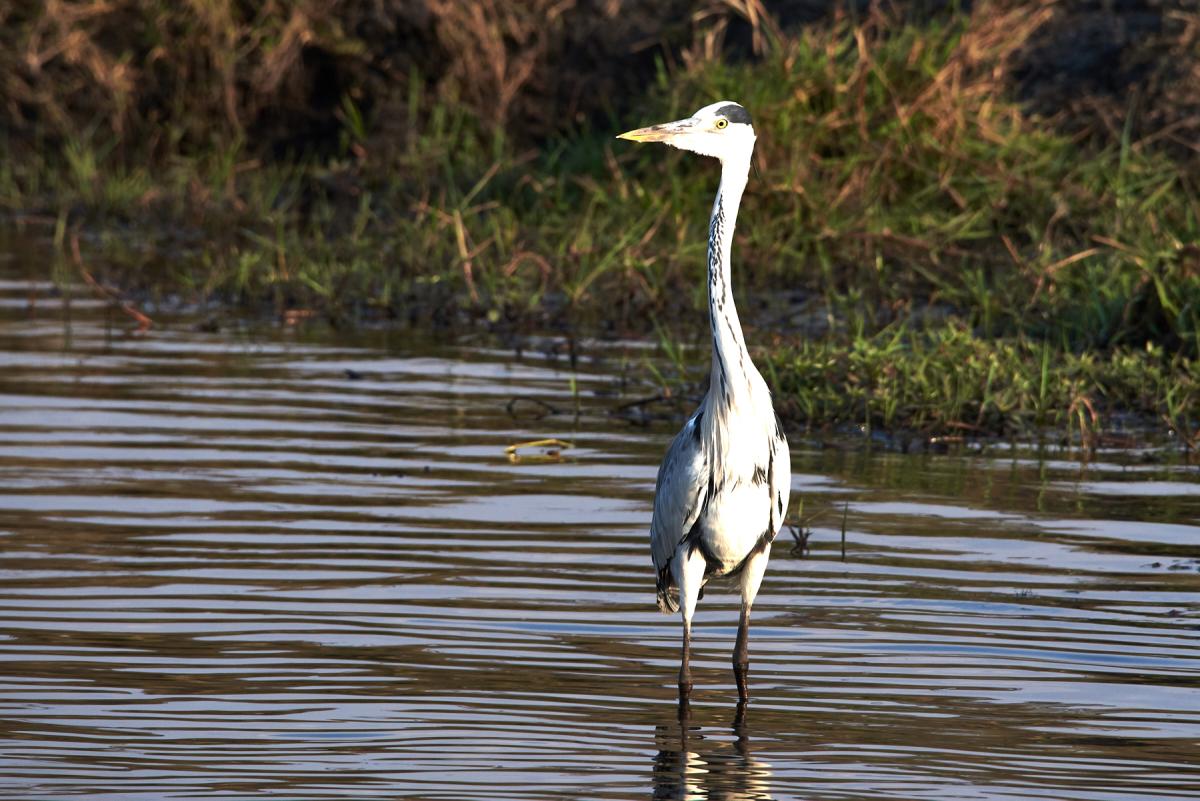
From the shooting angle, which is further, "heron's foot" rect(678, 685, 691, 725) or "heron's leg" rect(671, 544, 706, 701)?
"heron's leg" rect(671, 544, 706, 701)

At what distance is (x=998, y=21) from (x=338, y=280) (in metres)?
4.15

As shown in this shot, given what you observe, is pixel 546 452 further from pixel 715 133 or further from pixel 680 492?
pixel 680 492

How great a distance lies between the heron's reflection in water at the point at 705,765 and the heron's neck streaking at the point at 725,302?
0.86m

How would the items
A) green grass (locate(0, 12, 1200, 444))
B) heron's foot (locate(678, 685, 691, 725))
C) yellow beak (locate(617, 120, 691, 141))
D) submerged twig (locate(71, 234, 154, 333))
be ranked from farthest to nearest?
submerged twig (locate(71, 234, 154, 333)), green grass (locate(0, 12, 1200, 444)), yellow beak (locate(617, 120, 691, 141)), heron's foot (locate(678, 685, 691, 725))

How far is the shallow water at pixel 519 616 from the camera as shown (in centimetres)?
452

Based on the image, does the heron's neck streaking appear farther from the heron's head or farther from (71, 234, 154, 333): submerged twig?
(71, 234, 154, 333): submerged twig

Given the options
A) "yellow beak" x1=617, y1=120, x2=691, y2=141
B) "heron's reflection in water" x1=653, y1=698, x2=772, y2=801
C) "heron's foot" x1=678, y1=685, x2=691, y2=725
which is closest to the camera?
"heron's reflection in water" x1=653, y1=698, x2=772, y2=801

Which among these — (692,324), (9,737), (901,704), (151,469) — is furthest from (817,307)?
(9,737)

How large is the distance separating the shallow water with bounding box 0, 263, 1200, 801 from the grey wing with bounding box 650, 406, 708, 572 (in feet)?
1.20

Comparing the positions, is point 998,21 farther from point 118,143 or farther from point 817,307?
point 118,143

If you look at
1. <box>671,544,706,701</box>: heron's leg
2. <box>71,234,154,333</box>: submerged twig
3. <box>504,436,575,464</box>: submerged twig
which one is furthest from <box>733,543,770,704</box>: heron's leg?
<box>71,234,154,333</box>: submerged twig

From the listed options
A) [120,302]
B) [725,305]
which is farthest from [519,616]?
[120,302]

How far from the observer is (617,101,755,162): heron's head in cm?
559

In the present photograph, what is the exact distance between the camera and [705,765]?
467 centimetres
